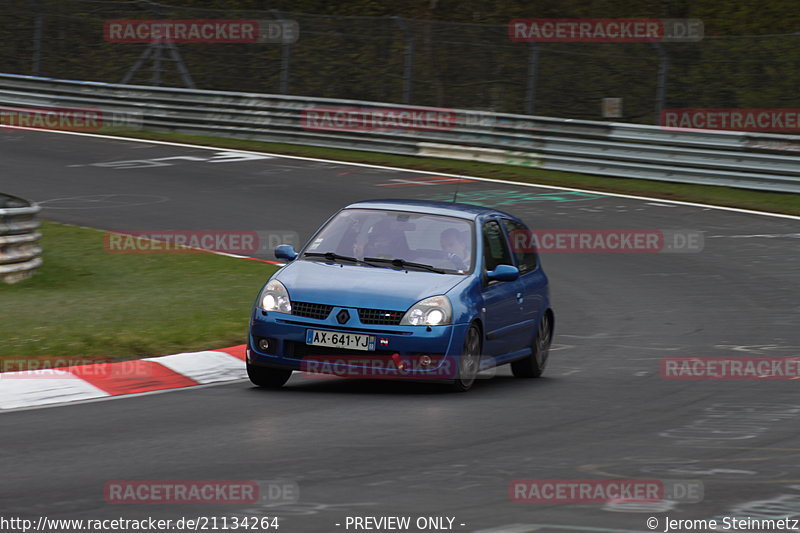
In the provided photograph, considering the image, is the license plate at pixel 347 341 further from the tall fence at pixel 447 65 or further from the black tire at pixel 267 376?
the tall fence at pixel 447 65

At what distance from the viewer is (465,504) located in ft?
20.7

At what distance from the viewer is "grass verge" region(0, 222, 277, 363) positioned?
36.6 ft

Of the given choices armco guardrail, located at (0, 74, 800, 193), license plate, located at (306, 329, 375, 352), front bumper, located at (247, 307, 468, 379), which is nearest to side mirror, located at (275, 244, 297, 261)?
front bumper, located at (247, 307, 468, 379)


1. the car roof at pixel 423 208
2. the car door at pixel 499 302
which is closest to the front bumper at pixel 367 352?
the car door at pixel 499 302

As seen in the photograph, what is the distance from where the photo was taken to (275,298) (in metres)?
10.1

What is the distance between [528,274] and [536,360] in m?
0.75

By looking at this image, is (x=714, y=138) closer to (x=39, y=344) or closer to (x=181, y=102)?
(x=181, y=102)

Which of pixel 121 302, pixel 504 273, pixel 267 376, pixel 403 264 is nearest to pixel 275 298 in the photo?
pixel 267 376

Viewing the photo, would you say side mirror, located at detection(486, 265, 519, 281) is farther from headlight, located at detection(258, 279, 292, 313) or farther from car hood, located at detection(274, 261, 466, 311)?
headlight, located at detection(258, 279, 292, 313)

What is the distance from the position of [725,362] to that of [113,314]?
5524 mm

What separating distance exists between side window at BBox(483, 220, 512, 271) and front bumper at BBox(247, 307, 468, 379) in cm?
115

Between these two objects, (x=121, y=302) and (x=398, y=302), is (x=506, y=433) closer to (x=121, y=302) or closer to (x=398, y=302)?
(x=398, y=302)

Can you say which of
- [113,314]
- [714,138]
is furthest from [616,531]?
[714,138]

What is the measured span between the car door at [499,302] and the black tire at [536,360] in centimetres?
28
